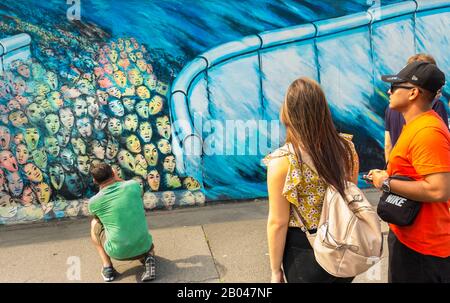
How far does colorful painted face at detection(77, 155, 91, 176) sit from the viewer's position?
457 centimetres

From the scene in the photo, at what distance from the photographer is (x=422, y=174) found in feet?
6.06

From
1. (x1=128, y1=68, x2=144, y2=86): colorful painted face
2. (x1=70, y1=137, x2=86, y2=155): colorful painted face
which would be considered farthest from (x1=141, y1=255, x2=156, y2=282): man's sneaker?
(x1=128, y1=68, x2=144, y2=86): colorful painted face

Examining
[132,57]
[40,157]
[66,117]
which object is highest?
[132,57]

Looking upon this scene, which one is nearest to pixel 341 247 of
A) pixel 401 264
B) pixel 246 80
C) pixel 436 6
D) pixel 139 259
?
pixel 401 264

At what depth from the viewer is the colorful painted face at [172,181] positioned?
15.7 ft

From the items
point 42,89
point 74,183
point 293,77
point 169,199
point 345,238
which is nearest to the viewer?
point 345,238

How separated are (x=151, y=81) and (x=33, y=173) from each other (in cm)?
176

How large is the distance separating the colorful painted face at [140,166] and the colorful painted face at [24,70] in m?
1.54

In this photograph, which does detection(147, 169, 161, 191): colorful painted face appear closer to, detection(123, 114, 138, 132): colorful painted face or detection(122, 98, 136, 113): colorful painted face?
detection(123, 114, 138, 132): colorful painted face

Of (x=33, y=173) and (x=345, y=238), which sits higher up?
(x=345, y=238)

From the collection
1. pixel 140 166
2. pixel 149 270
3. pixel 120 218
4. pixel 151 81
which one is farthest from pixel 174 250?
pixel 151 81

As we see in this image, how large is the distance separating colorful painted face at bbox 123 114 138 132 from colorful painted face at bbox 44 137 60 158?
820mm

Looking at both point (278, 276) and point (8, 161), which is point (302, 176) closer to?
point (278, 276)

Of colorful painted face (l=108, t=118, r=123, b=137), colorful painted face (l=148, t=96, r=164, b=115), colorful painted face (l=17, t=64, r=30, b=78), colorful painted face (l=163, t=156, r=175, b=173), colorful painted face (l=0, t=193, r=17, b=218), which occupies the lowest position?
colorful painted face (l=0, t=193, r=17, b=218)
